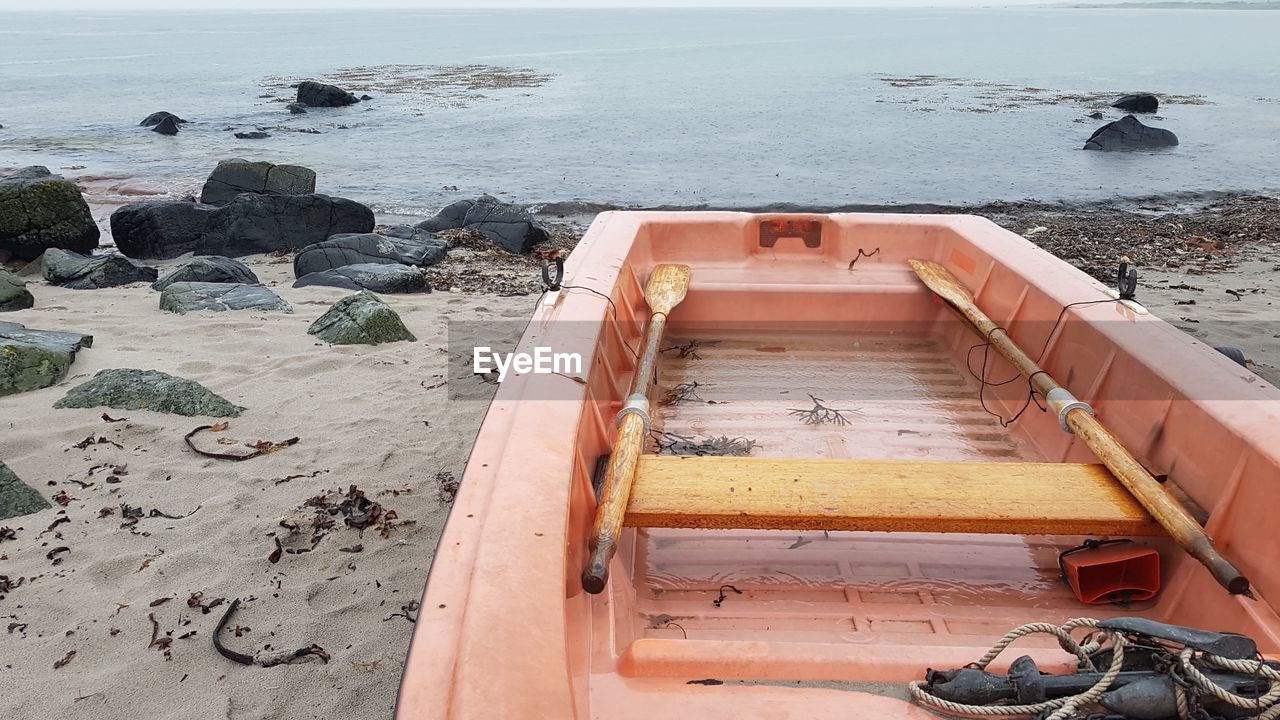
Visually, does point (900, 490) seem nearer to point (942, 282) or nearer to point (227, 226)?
point (942, 282)

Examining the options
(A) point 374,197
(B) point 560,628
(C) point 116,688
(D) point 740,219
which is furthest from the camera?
(A) point 374,197

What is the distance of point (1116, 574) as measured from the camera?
2441mm

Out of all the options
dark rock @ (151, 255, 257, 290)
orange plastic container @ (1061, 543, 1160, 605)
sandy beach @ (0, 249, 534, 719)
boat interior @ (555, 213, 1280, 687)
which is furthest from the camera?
dark rock @ (151, 255, 257, 290)

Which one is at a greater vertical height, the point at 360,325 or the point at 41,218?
the point at 360,325

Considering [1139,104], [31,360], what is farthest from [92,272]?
[1139,104]

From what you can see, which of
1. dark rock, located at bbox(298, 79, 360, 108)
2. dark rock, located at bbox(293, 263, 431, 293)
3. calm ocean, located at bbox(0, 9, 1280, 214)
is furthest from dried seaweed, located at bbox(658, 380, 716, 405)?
dark rock, located at bbox(298, 79, 360, 108)

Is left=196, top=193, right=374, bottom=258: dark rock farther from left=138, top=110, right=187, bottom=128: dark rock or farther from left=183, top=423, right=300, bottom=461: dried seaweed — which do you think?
left=138, top=110, right=187, bottom=128: dark rock

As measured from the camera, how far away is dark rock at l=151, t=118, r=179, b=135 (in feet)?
75.7

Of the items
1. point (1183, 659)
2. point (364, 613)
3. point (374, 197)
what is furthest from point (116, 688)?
point (374, 197)

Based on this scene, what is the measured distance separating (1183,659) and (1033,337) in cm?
238

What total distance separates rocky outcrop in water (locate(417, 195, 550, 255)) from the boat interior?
20.3 feet

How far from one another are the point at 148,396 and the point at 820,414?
147 inches

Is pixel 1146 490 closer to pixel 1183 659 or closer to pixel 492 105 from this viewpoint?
pixel 1183 659

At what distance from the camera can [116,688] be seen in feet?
8.65
